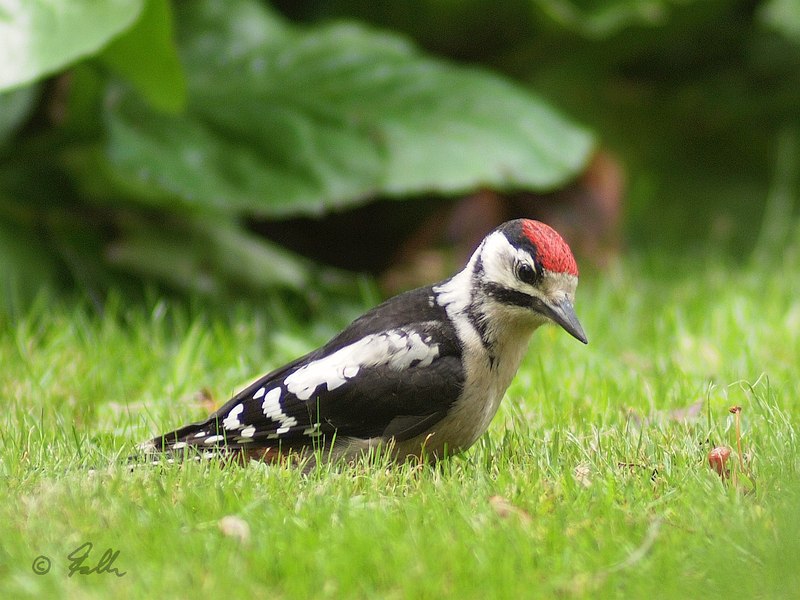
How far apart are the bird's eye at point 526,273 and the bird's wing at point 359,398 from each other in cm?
26

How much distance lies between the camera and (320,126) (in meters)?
5.31

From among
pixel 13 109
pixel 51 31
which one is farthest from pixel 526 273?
pixel 13 109

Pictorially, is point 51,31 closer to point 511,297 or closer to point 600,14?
point 511,297

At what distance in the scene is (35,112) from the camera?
5.26m

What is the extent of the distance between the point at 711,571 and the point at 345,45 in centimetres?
391

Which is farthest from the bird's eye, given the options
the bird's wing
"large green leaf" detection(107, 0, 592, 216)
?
"large green leaf" detection(107, 0, 592, 216)

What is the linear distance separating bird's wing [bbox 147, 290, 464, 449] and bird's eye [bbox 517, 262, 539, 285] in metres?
0.26

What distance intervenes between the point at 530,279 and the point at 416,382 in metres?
0.43

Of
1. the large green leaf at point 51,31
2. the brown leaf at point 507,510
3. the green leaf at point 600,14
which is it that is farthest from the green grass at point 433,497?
the green leaf at point 600,14

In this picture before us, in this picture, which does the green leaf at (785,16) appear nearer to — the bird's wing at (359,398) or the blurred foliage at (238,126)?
the blurred foliage at (238,126)

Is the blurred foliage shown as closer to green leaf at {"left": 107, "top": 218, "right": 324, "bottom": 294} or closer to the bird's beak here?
green leaf at {"left": 107, "top": 218, "right": 324, "bottom": 294}

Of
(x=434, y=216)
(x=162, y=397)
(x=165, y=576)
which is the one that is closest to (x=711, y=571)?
(x=165, y=576)

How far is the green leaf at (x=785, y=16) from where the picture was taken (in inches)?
240

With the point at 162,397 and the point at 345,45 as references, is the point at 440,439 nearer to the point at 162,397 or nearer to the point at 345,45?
the point at 162,397
